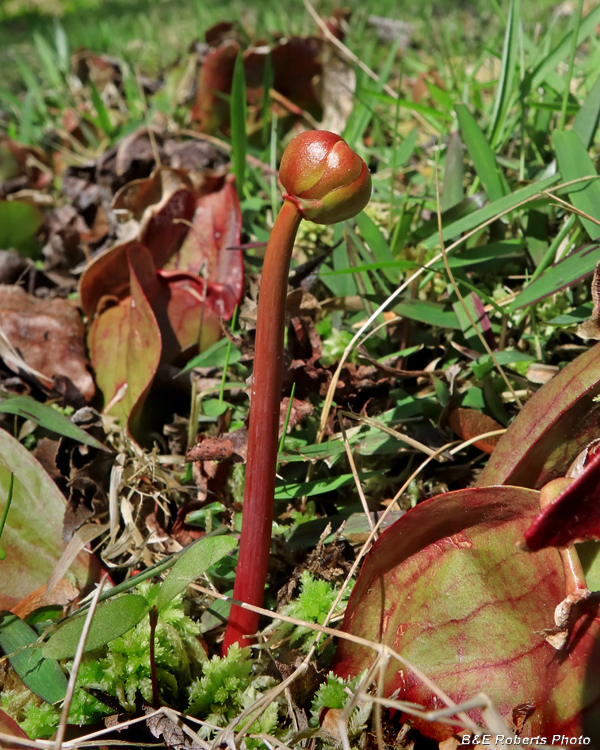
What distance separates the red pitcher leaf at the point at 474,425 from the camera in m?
1.19

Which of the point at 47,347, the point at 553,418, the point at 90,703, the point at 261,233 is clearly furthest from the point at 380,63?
the point at 90,703

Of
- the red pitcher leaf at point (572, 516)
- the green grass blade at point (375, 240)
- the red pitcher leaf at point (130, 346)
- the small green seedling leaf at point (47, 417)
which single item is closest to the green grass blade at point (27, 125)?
the red pitcher leaf at point (130, 346)

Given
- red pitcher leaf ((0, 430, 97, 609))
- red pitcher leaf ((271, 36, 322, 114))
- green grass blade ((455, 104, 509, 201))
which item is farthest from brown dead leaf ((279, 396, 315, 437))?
red pitcher leaf ((271, 36, 322, 114))

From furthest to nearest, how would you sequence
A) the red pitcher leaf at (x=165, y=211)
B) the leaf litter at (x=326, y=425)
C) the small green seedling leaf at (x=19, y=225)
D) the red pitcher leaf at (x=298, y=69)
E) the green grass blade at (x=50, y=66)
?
the green grass blade at (x=50, y=66) < the red pitcher leaf at (x=298, y=69) < the small green seedling leaf at (x=19, y=225) < the red pitcher leaf at (x=165, y=211) < the leaf litter at (x=326, y=425)

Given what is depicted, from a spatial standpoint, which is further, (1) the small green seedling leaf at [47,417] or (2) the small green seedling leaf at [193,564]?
(1) the small green seedling leaf at [47,417]

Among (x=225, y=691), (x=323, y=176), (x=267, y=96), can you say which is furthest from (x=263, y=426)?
Result: (x=267, y=96)

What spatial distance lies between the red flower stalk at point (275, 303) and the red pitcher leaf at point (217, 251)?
2.31 feet

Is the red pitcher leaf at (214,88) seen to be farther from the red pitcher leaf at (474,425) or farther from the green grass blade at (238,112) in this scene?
the red pitcher leaf at (474,425)

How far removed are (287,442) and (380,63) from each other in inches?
92.2

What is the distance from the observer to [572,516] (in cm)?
62

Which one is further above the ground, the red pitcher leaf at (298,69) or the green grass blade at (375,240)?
the red pitcher leaf at (298,69)

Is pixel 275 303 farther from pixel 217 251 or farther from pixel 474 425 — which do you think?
pixel 217 251

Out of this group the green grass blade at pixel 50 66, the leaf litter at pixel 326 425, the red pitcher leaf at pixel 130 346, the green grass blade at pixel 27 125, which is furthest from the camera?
the green grass blade at pixel 50 66

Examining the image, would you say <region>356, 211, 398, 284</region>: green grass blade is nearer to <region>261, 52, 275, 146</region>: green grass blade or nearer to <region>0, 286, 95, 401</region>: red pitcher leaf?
<region>0, 286, 95, 401</region>: red pitcher leaf
